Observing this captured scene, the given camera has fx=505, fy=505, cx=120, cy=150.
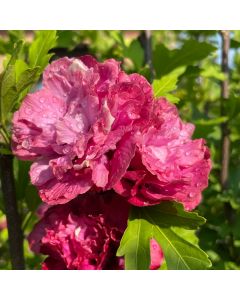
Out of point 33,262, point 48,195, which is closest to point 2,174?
point 48,195

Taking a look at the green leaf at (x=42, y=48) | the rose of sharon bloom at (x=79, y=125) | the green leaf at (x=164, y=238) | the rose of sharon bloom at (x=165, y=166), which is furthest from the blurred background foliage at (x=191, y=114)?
the green leaf at (x=164, y=238)

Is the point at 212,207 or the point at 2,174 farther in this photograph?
the point at 212,207

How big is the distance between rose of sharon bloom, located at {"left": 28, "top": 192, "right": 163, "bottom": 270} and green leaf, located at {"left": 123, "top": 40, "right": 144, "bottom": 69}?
100cm

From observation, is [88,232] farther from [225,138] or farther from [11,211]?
[225,138]

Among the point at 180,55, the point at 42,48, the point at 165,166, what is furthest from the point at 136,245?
the point at 180,55

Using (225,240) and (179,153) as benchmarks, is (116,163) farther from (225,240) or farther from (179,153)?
(225,240)

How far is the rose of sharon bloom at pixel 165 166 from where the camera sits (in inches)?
38.7

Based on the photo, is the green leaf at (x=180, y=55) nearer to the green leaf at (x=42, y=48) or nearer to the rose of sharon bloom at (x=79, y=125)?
the green leaf at (x=42, y=48)

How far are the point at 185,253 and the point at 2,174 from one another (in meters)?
0.46

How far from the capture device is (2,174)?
1163 millimetres

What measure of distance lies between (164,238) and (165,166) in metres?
0.15

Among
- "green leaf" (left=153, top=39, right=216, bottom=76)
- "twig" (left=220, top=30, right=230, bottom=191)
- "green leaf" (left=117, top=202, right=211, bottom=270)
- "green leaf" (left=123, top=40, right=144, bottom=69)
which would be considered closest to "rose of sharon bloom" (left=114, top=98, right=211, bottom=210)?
"green leaf" (left=117, top=202, right=211, bottom=270)

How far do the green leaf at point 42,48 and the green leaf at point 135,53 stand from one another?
0.68 meters

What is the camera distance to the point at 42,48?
1263 mm
